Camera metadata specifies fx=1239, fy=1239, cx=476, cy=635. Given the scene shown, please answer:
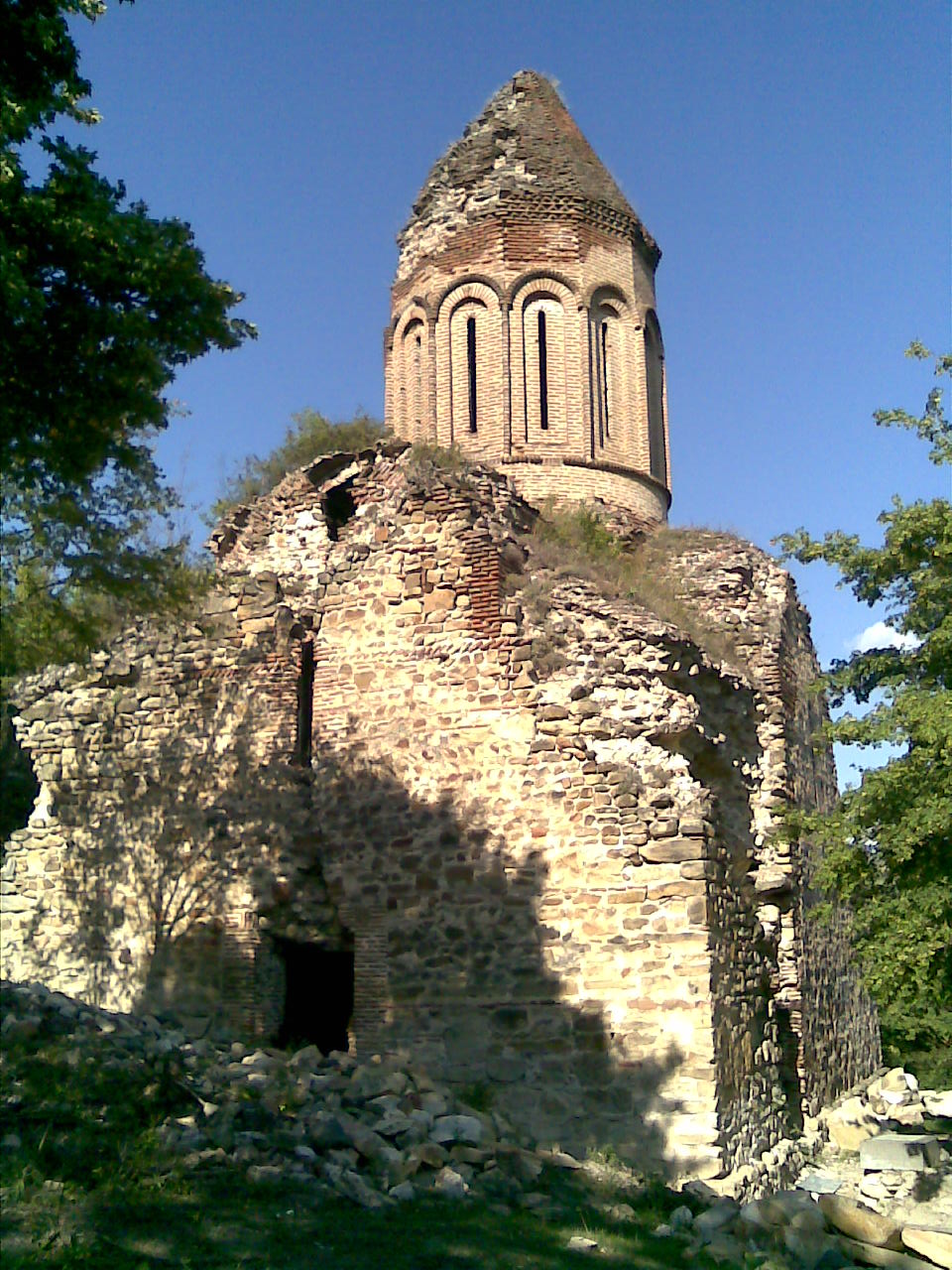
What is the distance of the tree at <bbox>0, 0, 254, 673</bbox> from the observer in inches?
284

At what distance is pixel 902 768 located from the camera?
9.96 meters

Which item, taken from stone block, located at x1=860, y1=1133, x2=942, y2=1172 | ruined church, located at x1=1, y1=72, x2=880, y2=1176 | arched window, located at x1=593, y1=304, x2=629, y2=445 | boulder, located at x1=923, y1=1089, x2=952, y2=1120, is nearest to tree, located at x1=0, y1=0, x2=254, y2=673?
ruined church, located at x1=1, y1=72, x2=880, y2=1176

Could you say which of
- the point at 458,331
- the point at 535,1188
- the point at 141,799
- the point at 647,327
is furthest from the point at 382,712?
the point at 647,327

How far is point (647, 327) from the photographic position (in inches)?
747

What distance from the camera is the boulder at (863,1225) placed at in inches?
319

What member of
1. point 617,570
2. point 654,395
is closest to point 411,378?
point 654,395

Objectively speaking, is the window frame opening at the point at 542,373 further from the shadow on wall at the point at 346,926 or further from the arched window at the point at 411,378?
the shadow on wall at the point at 346,926

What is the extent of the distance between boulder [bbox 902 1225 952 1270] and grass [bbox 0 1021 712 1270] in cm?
162

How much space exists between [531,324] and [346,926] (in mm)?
10111

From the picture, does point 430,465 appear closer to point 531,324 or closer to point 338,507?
point 338,507

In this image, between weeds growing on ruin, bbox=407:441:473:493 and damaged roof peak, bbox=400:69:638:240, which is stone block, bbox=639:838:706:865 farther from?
damaged roof peak, bbox=400:69:638:240

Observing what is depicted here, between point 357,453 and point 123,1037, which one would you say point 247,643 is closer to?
point 357,453

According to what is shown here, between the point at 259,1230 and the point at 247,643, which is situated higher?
the point at 247,643

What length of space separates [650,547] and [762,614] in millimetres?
1826
